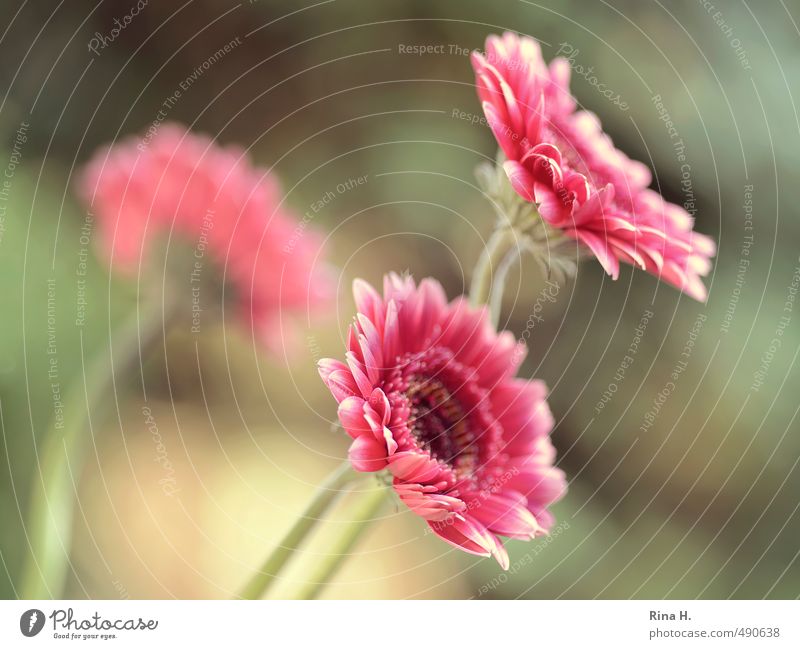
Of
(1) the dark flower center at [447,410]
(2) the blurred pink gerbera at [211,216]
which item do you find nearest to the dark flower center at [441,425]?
(1) the dark flower center at [447,410]

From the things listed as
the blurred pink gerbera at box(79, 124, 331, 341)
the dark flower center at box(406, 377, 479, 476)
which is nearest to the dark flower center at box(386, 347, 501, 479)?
the dark flower center at box(406, 377, 479, 476)

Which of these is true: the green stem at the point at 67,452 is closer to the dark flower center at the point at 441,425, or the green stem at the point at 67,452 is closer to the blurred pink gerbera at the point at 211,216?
the blurred pink gerbera at the point at 211,216

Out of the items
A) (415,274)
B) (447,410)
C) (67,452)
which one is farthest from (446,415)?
(67,452)

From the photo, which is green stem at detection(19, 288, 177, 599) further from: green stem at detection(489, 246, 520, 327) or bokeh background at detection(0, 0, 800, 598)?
green stem at detection(489, 246, 520, 327)

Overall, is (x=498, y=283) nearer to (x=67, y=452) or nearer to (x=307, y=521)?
(x=307, y=521)
